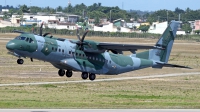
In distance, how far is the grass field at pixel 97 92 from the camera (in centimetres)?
4953

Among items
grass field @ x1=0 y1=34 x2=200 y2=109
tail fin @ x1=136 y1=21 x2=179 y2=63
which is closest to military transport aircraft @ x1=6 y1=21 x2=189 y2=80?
tail fin @ x1=136 y1=21 x2=179 y2=63

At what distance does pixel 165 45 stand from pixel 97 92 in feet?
27.0

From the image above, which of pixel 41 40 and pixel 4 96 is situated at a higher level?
pixel 41 40

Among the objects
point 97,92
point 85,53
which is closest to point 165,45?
point 97,92

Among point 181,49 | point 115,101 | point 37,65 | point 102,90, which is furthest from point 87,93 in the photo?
point 181,49

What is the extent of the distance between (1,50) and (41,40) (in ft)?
211

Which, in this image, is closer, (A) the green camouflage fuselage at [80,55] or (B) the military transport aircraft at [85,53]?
(A) the green camouflage fuselage at [80,55]

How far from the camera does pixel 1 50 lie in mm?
115750

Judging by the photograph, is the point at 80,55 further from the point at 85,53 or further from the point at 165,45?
the point at 165,45

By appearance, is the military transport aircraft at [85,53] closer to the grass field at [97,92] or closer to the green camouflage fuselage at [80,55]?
the green camouflage fuselage at [80,55]

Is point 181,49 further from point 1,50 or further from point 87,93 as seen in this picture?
point 87,93

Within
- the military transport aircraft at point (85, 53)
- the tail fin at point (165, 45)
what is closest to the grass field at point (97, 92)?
the military transport aircraft at point (85, 53)

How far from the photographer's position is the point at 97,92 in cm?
6097

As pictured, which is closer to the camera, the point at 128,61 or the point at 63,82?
the point at 128,61
